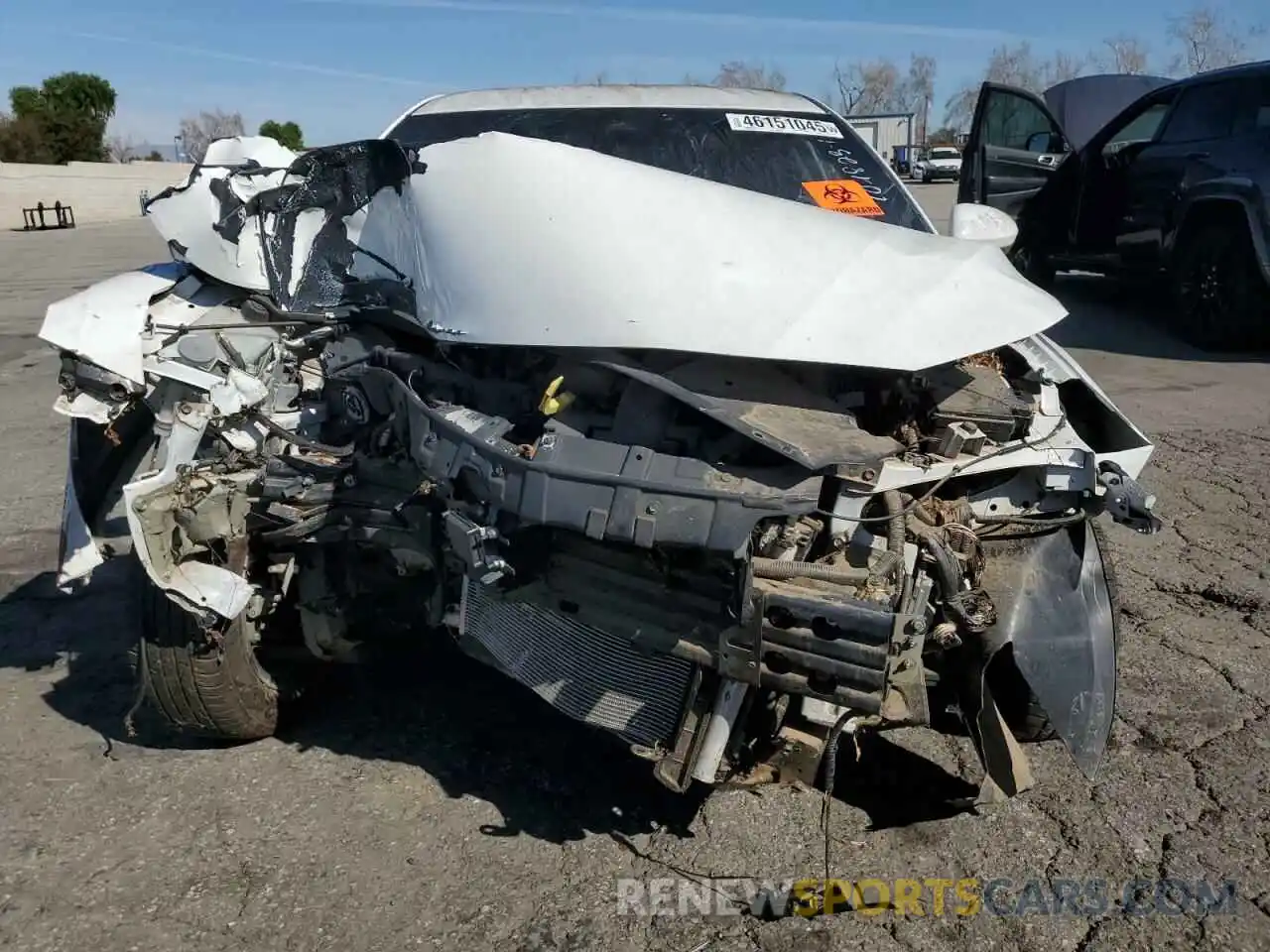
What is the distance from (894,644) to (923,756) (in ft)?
3.93

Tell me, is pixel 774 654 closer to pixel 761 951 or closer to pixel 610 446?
pixel 610 446

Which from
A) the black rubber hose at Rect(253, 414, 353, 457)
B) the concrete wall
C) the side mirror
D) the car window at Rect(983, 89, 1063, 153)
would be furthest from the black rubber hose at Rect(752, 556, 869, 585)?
the concrete wall

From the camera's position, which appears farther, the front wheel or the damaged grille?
the front wheel

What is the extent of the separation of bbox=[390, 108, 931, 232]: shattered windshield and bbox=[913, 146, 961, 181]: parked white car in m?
30.0

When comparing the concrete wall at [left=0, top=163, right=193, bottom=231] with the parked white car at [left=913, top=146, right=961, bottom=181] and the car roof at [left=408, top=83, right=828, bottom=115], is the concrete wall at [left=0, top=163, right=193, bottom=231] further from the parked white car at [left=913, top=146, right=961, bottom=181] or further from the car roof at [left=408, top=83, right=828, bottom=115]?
the car roof at [left=408, top=83, right=828, bottom=115]

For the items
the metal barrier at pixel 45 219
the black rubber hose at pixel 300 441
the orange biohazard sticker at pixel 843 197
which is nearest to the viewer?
the black rubber hose at pixel 300 441

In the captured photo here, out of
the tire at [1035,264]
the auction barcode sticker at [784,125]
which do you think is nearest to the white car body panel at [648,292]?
the auction barcode sticker at [784,125]

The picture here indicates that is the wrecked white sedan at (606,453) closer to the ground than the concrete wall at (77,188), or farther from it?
farther from it

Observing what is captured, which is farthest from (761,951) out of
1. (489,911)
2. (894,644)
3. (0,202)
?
(0,202)

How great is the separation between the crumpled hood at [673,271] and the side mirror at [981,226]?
33.1 inches

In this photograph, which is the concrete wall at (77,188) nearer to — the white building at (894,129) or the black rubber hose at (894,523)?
the white building at (894,129)

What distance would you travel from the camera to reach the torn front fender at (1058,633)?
2682 millimetres

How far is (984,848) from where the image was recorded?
275 centimetres

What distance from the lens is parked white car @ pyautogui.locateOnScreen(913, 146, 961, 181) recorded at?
3325 centimetres
